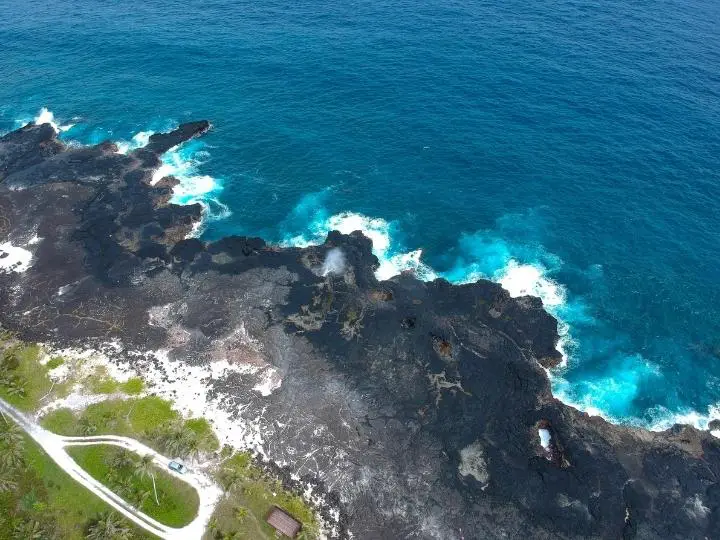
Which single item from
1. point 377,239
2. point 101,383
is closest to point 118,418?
point 101,383

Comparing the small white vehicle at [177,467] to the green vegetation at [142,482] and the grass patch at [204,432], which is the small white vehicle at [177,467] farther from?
the grass patch at [204,432]

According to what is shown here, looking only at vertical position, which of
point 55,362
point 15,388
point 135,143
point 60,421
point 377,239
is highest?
point 135,143

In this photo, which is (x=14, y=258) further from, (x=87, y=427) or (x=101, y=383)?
(x=87, y=427)

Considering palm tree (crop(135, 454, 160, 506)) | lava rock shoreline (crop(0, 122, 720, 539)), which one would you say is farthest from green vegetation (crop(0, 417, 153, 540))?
lava rock shoreline (crop(0, 122, 720, 539))

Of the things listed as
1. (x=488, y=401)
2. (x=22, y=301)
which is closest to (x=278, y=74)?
(x=22, y=301)

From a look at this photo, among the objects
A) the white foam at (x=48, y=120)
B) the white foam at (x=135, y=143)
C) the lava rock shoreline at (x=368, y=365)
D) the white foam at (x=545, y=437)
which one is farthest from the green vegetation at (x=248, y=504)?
the white foam at (x=48, y=120)

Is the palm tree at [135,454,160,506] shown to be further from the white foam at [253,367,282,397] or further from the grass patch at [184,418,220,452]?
the white foam at [253,367,282,397]
